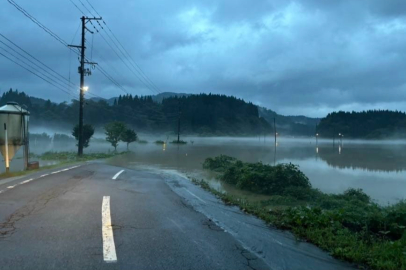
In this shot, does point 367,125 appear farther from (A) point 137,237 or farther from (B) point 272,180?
(A) point 137,237

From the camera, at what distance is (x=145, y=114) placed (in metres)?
144

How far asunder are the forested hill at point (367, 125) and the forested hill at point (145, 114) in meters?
50.8

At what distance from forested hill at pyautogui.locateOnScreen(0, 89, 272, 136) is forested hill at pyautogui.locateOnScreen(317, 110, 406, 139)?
5083 cm

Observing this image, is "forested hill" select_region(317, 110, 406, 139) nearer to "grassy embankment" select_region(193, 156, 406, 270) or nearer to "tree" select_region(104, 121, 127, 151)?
"tree" select_region(104, 121, 127, 151)

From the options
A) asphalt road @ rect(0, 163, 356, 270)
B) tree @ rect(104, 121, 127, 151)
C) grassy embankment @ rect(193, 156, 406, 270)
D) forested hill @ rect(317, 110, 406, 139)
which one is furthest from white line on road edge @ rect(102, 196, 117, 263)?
forested hill @ rect(317, 110, 406, 139)

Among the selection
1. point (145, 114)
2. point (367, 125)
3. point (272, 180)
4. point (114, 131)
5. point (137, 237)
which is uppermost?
point (145, 114)

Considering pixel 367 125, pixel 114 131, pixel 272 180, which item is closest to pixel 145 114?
pixel 114 131

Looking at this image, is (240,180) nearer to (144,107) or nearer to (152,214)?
(152,214)

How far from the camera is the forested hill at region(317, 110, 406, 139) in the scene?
18025cm

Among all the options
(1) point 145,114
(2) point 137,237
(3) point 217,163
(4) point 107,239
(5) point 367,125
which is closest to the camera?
(4) point 107,239

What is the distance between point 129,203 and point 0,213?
2.89 m

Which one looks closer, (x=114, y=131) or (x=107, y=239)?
(x=107, y=239)

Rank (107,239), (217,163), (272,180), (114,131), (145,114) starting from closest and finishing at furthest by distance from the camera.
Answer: (107,239), (272,180), (217,163), (114,131), (145,114)

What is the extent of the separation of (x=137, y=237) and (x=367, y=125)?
205 m
